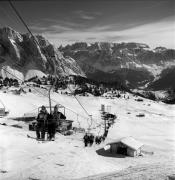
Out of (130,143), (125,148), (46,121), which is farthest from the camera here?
(130,143)

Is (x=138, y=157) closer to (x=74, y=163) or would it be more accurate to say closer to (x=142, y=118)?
(x=74, y=163)

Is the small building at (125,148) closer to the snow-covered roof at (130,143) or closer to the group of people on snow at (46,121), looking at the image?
the snow-covered roof at (130,143)

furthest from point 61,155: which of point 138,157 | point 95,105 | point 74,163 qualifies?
point 95,105

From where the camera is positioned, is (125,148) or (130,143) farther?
(130,143)

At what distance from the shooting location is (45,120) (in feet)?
91.8

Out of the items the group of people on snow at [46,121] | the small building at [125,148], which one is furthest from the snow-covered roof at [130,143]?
the group of people on snow at [46,121]

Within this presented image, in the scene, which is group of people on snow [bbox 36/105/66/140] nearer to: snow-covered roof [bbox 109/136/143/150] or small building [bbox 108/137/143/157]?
small building [bbox 108/137/143/157]

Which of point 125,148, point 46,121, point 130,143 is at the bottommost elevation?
point 125,148

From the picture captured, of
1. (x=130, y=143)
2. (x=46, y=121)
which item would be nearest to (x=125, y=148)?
(x=130, y=143)

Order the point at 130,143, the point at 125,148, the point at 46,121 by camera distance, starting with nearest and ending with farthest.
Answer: the point at 46,121 → the point at 125,148 → the point at 130,143

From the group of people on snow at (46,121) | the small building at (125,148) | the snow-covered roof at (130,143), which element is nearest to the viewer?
the group of people on snow at (46,121)

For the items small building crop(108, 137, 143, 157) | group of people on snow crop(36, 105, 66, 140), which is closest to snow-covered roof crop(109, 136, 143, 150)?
small building crop(108, 137, 143, 157)

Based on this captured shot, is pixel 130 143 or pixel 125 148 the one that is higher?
pixel 130 143

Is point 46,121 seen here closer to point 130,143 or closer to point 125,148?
point 125,148
